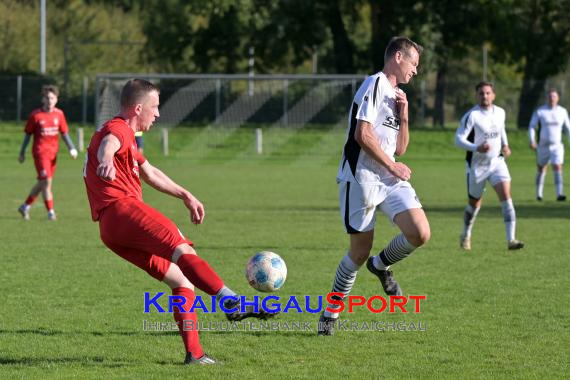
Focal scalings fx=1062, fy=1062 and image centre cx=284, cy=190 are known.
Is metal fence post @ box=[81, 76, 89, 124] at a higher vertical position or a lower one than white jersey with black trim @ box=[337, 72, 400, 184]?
lower

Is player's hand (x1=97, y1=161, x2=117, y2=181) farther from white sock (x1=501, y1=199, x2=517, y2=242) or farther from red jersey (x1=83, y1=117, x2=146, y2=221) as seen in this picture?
white sock (x1=501, y1=199, x2=517, y2=242)

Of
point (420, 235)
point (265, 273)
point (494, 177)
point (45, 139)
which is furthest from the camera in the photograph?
point (45, 139)

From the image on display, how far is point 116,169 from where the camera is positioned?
641 centimetres

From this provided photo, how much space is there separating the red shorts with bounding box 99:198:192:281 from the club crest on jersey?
194 cm

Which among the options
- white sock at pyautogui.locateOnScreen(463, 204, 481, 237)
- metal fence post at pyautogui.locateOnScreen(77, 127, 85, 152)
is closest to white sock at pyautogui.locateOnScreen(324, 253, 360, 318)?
white sock at pyautogui.locateOnScreen(463, 204, 481, 237)

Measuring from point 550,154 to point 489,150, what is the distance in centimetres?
925

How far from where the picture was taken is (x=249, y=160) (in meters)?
37.4

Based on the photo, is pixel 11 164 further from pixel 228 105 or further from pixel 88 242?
pixel 88 242

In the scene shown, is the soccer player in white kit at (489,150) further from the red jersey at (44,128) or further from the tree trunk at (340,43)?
the tree trunk at (340,43)

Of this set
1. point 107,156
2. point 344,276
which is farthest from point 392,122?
point 107,156

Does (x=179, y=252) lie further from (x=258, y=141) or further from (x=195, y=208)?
(x=258, y=141)

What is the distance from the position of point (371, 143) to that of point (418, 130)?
3443 cm

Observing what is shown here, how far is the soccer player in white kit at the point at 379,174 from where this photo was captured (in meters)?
7.43

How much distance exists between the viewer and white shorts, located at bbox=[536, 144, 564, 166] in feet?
69.4
